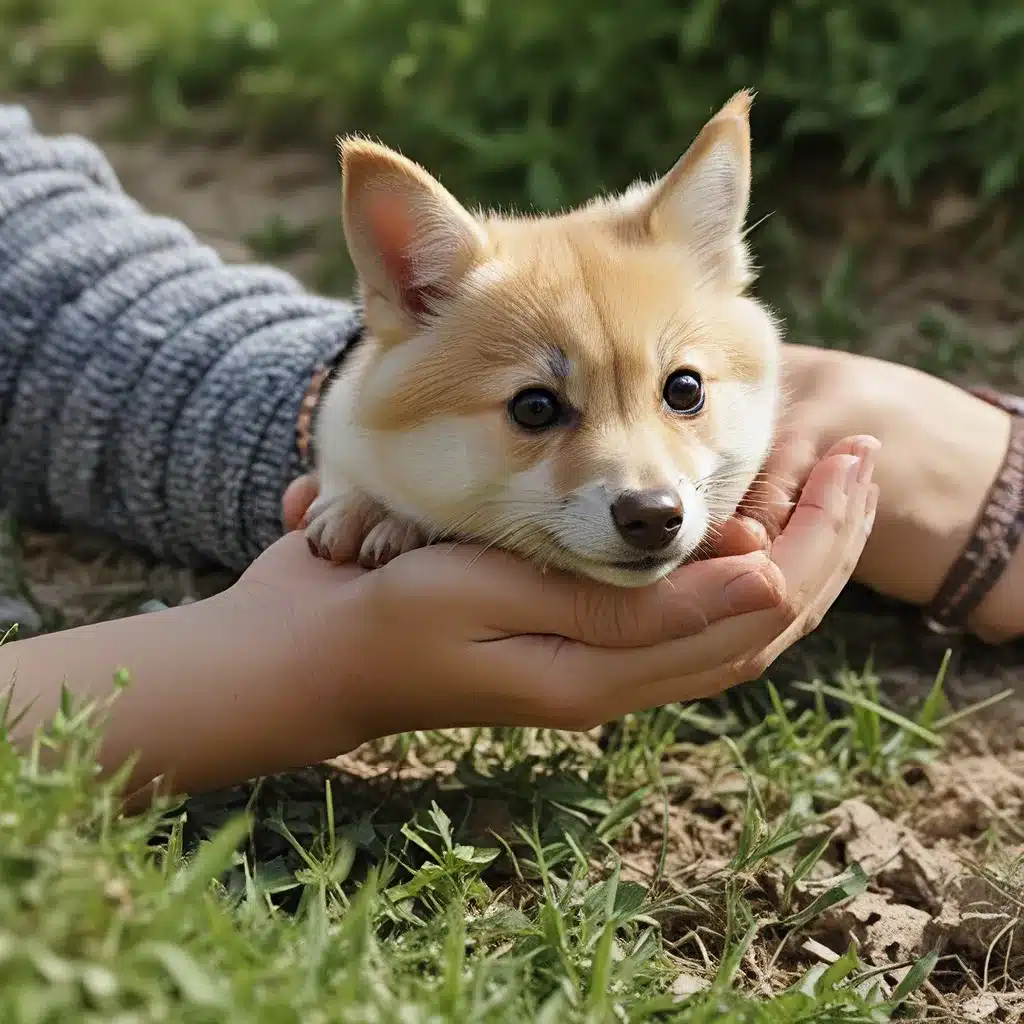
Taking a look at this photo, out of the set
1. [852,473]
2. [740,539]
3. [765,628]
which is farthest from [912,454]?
[765,628]

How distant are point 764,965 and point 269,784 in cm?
100

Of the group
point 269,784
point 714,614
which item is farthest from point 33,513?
point 714,614

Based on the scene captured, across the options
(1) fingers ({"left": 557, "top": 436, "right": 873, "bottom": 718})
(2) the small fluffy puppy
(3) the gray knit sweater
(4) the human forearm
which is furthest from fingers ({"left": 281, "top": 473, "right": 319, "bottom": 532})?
(1) fingers ({"left": 557, "top": 436, "right": 873, "bottom": 718})

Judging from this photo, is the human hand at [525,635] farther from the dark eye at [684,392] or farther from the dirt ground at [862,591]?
the dirt ground at [862,591]

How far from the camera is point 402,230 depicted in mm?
2252

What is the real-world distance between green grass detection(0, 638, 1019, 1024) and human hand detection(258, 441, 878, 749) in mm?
238

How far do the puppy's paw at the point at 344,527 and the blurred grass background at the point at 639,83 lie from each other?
74.8 inches

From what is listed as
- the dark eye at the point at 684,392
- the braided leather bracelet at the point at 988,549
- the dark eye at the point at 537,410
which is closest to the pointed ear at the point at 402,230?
the dark eye at the point at 537,410

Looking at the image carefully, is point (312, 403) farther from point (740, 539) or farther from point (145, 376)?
point (740, 539)

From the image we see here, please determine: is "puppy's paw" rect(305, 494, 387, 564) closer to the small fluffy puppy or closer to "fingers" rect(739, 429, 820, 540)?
the small fluffy puppy

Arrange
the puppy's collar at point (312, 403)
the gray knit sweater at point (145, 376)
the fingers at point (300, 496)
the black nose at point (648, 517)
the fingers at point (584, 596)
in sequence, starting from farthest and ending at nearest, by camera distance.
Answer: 1. the gray knit sweater at point (145, 376)
2. the puppy's collar at point (312, 403)
3. the fingers at point (300, 496)
4. the fingers at point (584, 596)
5. the black nose at point (648, 517)

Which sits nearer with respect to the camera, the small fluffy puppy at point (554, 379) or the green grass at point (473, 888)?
the green grass at point (473, 888)

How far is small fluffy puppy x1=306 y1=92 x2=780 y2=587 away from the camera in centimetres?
204

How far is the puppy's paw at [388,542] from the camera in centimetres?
226
